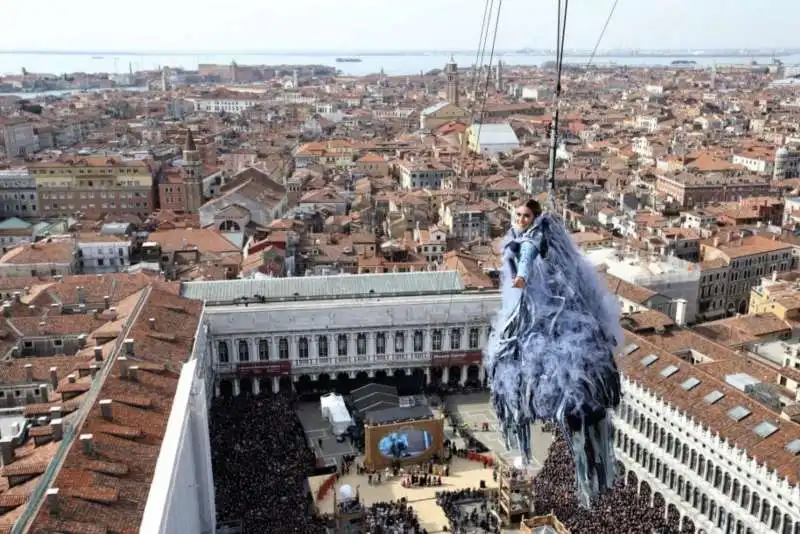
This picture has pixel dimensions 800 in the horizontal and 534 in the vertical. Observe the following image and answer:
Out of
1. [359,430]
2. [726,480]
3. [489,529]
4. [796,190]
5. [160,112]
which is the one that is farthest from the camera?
[160,112]

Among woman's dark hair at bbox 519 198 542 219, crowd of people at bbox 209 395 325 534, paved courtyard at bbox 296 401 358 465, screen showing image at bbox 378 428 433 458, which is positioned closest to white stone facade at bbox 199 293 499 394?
paved courtyard at bbox 296 401 358 465

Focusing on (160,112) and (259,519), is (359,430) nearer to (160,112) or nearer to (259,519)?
(259,519)

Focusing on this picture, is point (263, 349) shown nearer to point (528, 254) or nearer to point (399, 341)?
point (399, 341)

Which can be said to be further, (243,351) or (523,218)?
(243,351)

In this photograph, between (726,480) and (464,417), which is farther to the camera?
(464,417)

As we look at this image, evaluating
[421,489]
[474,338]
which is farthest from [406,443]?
[474,338]

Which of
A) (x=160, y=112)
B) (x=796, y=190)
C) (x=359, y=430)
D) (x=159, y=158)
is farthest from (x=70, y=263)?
(x=160, y=112)

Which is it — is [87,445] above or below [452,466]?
above

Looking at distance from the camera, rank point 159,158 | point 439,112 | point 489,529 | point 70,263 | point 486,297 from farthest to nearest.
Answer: point 439,112, point 159,158, point 70,263, point 486,297, point 489,529
